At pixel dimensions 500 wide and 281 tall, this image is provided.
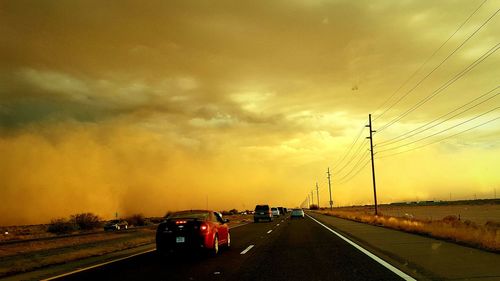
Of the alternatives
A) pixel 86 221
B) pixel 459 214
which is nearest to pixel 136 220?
pixel 86 221

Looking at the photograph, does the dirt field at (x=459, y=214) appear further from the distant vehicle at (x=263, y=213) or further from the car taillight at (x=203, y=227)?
the car taillight at (x=203, y=227)

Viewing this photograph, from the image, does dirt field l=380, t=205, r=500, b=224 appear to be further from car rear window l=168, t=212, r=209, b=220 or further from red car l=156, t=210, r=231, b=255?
red car l=156, t=210, r=231, b=255

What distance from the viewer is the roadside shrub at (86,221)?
2507 inches

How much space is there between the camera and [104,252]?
720 inches

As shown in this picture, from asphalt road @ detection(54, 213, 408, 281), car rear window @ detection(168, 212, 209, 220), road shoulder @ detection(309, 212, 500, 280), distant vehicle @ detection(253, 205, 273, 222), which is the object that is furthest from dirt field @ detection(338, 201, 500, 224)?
car rear window @ detection(168, 212, 209, 220)

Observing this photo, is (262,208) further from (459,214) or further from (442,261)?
(442,261)

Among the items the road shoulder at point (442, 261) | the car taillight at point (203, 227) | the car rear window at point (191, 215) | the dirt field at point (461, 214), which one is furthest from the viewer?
the dirt field at point (461, 214)

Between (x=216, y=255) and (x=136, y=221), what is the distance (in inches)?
2566

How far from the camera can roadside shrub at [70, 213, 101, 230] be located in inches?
2507

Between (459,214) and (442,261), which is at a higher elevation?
(442,261)

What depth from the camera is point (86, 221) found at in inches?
2554

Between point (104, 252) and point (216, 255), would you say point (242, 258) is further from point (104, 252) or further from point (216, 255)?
point (104, 252)

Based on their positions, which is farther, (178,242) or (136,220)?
(136,220)

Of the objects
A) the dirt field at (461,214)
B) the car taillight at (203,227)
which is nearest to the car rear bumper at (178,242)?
the car taillight at (203,227)
